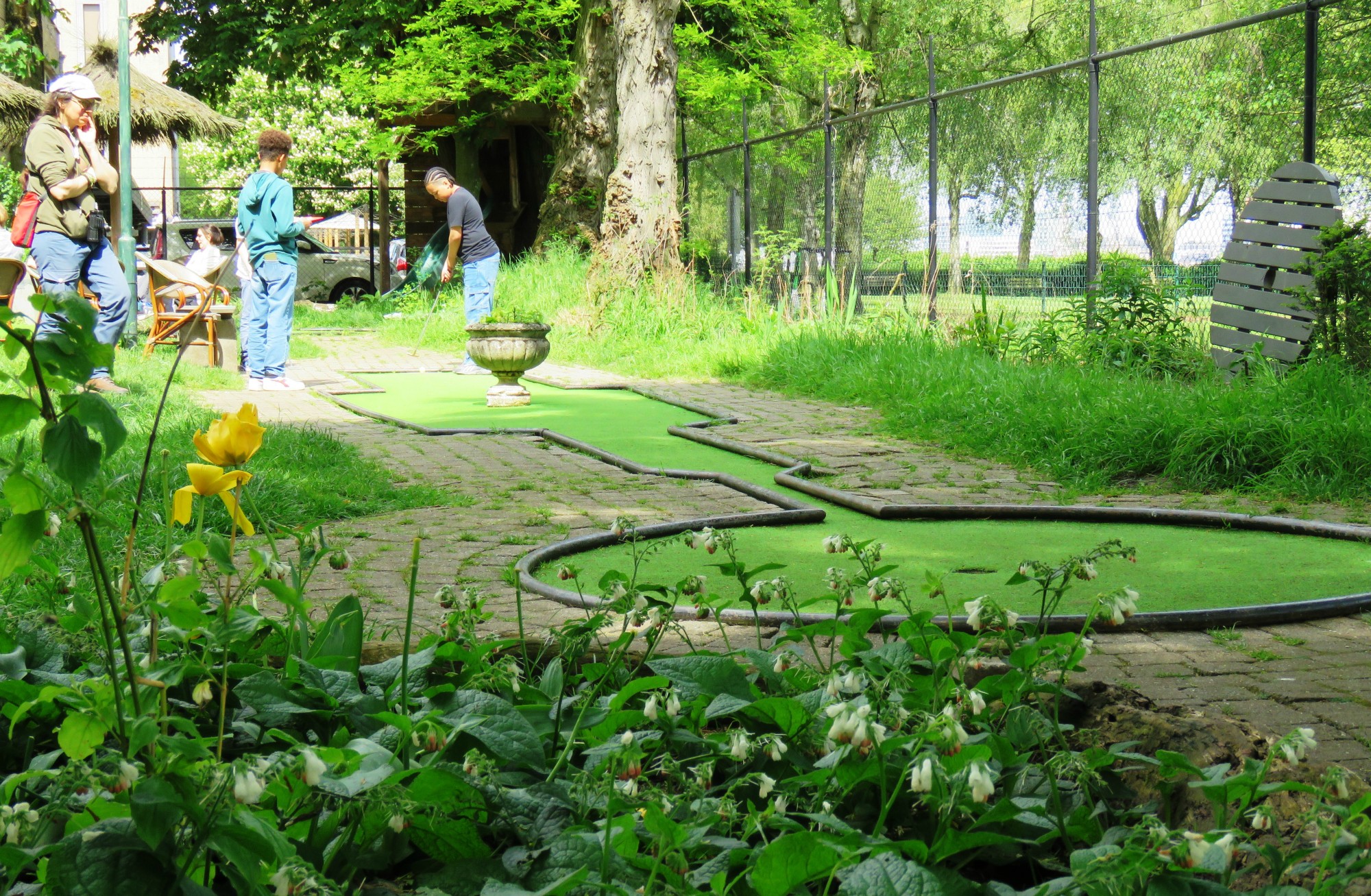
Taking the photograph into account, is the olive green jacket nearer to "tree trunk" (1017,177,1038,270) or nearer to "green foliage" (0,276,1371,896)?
"green foliage" (0,276,1371,896)

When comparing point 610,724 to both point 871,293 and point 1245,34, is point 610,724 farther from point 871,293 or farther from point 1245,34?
point 871,293

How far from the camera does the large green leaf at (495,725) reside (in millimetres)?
1520

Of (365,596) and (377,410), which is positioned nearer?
(365,596)

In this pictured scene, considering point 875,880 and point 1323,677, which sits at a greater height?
point 875,880

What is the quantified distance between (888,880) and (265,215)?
944cm

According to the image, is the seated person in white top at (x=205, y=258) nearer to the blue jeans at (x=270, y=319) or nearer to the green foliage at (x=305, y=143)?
the blue jeans at (x=270, y=319)

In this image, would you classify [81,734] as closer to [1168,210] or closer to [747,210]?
[1168,210]

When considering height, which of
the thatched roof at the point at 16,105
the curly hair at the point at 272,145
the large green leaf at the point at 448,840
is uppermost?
the thatched roof at the point at 16,105

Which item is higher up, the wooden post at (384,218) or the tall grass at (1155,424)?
the wooden post at (384,218)

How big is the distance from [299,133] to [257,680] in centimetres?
5094

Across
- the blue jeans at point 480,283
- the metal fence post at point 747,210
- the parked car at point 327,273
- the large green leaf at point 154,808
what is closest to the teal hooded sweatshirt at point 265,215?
the blue jeans at point 480,283

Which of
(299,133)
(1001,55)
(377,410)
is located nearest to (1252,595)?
(377,410)

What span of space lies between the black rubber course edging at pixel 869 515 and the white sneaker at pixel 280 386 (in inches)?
98.9

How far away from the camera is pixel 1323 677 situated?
2.99m
